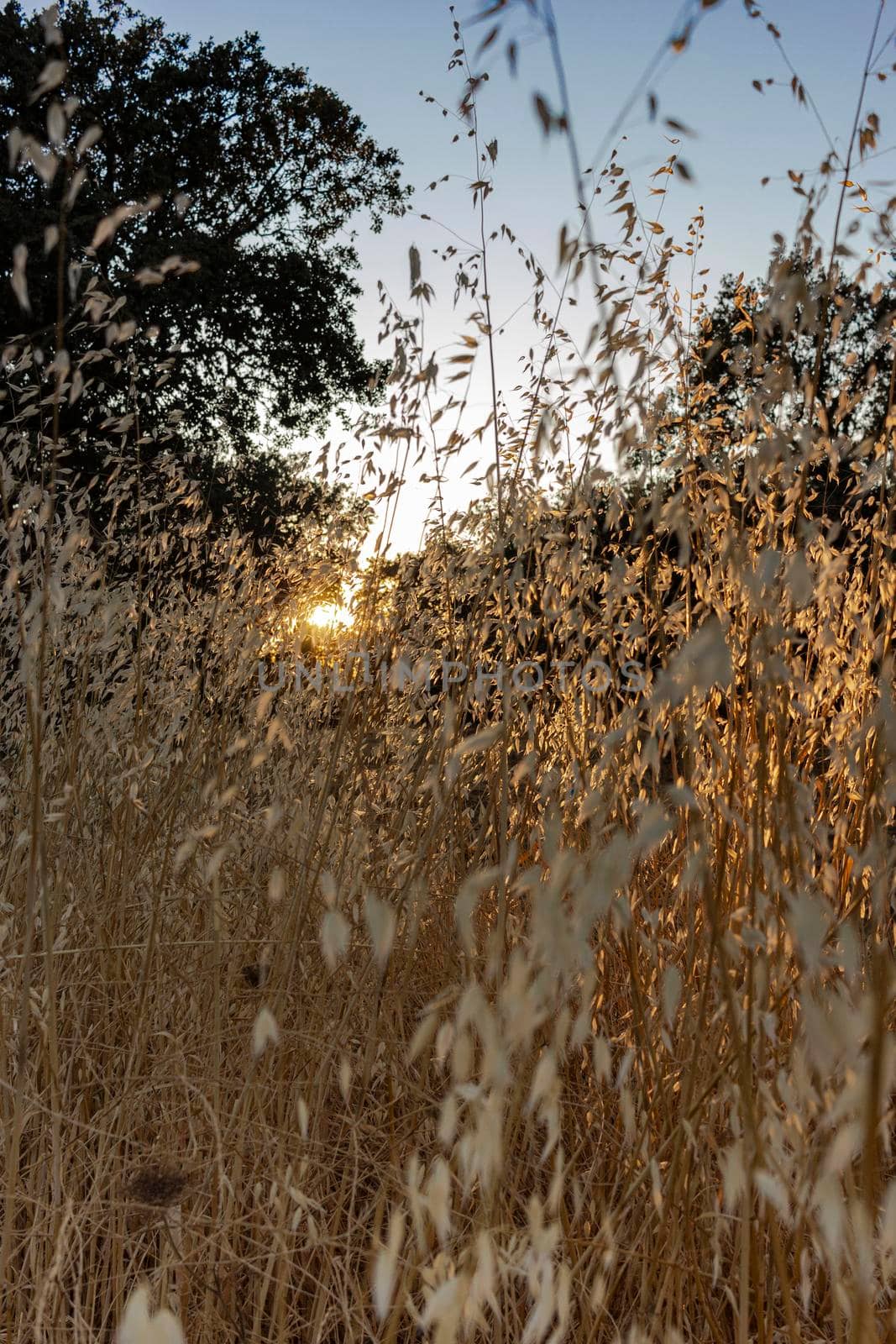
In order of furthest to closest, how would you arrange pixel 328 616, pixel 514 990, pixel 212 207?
pixel 212 207 → pixel 328 616 → pixel 514 990

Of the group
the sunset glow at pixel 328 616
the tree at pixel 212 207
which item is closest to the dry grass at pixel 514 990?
the sunset glow at pixel 328 616

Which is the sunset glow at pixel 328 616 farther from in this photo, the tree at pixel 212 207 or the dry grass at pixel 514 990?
the tree at pixel 212 207

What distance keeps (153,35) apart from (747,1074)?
10988 mm

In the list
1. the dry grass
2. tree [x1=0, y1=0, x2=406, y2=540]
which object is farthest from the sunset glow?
tree [x1=0, y1=0, x2=406, y2=540]

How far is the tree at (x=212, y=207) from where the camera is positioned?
8375 mm

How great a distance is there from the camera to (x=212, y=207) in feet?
31.3

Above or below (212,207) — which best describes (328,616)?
below

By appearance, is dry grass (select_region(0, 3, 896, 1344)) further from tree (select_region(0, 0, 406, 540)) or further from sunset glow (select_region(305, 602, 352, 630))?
tree (select_region(0, 0, 406, 540))

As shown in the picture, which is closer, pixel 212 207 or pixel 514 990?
pixel 514 990

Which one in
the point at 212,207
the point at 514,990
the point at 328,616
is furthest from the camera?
the point at 212,207

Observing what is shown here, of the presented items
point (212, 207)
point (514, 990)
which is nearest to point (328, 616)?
point (514, 990)

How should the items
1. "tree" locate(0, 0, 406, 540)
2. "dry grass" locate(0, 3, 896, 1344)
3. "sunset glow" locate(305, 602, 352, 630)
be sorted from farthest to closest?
"tree" locate(0, 0, 406, 540), "sunset glow" locate(305, 602, 352, 630), "dry grass" locate(0, 3, 896, 1344)

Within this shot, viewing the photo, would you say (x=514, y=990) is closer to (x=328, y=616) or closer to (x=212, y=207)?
(x=328, y=616)

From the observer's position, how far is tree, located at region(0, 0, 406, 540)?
8.38 m
